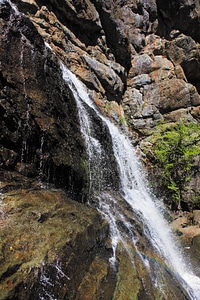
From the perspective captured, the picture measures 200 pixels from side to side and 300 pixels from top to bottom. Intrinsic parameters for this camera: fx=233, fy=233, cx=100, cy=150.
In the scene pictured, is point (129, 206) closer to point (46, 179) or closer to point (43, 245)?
point (46, 179)

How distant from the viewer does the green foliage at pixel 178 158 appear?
15.6 metres

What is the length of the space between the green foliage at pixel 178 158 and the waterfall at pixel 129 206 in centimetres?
175

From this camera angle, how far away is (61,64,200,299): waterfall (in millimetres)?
6914

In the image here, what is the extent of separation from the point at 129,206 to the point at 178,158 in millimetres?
8314

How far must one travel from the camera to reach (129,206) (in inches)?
356

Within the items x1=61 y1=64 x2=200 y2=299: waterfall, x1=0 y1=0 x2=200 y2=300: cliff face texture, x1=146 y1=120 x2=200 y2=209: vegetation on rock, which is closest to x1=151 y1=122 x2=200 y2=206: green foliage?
x1=146 y1=120 x2=200 y2=209: vegetation on rock

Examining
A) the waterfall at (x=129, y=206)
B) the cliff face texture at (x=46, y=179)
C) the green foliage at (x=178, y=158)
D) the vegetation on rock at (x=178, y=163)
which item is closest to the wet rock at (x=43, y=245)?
the cliff face texture at (x=46, y=179)

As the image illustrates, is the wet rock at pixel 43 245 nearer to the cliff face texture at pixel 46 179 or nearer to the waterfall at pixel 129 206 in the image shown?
the cliff face texture at pixel 46 179

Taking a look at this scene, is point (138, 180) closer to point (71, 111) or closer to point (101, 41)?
point (71, 111)

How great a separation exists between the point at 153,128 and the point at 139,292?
15.8 m

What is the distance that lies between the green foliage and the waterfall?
1.75m

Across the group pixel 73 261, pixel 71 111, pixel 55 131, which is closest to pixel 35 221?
pixel 73 261

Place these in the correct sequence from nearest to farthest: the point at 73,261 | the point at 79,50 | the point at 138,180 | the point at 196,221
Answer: the point at 73,261
the point at 196,221
the point at 138,180
the point at 79,50

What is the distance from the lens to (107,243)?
18.5 ft
